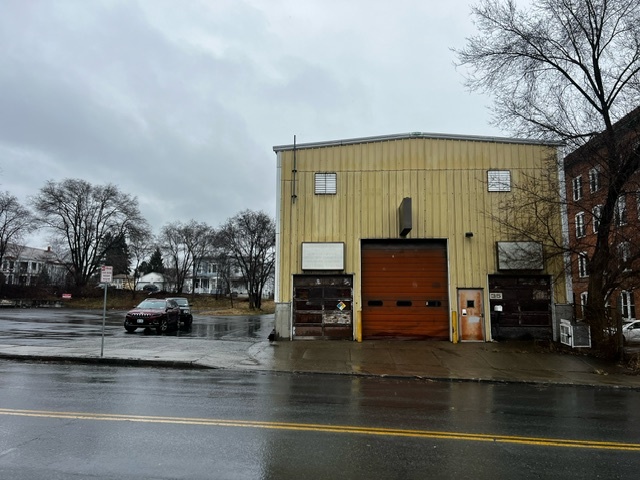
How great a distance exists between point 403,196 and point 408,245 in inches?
74.6

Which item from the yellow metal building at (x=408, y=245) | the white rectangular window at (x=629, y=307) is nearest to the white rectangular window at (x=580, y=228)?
the yellow metal building at (x=408, y=245)

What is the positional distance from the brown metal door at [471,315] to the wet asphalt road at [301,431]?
712cm

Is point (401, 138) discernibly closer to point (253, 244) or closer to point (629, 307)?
point (629, 307)

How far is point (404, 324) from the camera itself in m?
16.8

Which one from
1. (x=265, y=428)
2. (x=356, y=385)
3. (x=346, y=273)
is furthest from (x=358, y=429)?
(x=346, y=273)

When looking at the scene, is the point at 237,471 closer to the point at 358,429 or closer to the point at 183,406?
the point at 358,429

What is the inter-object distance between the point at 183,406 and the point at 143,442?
1.84 m

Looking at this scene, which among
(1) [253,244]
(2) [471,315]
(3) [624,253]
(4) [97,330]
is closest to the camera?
(3) [624,253]

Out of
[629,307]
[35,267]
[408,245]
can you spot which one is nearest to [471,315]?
[408,245]

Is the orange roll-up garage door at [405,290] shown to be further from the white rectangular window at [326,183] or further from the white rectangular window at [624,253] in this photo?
the white rectangular window at [624,253]

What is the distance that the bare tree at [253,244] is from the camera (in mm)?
50500

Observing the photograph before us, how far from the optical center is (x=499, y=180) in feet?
56.4

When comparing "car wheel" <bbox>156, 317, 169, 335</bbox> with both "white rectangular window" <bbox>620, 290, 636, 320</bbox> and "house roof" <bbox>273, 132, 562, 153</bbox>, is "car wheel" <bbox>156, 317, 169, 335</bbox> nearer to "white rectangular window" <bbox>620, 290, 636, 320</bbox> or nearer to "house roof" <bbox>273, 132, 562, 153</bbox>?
"house roof" <bbox>273, 132, 562, 153</bbox>

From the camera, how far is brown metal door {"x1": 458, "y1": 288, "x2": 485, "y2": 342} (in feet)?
54.5
